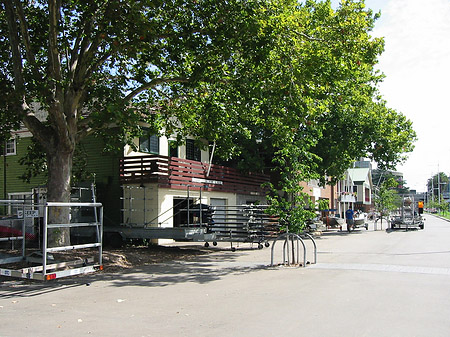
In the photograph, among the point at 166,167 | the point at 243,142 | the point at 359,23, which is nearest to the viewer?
the point at 359,23

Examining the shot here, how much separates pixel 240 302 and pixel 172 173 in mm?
12344

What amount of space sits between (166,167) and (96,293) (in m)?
10.8

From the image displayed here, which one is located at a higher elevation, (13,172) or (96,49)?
(96,49)

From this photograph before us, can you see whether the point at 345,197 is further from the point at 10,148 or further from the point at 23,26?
the point at 23,26

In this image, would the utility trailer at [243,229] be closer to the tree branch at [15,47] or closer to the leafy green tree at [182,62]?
the leafy green tree at [182,62]

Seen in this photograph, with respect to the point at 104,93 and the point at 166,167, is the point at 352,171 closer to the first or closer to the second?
the point at 166,167

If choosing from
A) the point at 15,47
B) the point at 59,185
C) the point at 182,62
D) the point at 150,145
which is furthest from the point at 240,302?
the point at 150,145

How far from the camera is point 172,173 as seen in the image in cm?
1992

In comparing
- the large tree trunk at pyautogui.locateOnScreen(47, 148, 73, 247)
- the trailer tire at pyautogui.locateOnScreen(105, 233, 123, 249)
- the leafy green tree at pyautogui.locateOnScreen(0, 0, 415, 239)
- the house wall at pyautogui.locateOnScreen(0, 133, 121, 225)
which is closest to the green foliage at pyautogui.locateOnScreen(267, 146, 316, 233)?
the leafy green tree at pyautogui.locateOnScreen(0, 0, 415, 239)

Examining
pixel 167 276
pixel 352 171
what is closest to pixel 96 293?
pixel 167 276

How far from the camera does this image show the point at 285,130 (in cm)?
1455

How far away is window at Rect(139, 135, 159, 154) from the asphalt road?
9.33 metres

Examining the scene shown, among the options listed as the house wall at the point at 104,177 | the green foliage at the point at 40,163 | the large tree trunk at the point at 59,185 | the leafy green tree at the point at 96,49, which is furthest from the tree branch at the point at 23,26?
the house wall at the point at 104,177

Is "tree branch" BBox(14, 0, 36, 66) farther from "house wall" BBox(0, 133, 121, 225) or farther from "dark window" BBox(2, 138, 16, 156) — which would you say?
"dark window" BBox(2, 138, 16, 156)
